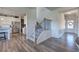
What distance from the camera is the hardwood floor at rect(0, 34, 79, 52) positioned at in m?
2.54

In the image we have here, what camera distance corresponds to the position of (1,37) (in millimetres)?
2564

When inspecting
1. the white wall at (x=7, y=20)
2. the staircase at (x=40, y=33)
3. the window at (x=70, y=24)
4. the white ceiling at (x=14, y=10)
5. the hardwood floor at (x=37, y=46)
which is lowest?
the hardwood floor at (x=37, y=46)

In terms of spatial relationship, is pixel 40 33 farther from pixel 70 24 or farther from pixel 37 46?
pixel 70 24

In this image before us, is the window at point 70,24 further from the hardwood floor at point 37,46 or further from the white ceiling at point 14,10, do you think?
the white ceiling at point 14,10

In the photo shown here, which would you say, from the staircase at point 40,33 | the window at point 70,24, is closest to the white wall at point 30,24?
the staircase at point 40,33

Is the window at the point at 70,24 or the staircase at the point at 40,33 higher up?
the window at the point at 70,24

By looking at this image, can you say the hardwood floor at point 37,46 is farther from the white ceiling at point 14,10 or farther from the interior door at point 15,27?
the white ceiling at point 14,10

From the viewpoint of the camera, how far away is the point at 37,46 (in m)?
2.58

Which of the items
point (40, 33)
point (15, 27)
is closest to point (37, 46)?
A: point (40, 33)

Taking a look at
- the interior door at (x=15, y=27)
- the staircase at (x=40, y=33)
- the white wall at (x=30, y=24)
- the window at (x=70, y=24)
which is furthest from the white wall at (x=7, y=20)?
the window at (x=70, y=24)

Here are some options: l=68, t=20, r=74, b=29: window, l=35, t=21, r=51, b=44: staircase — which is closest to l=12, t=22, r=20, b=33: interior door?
l=35, t=21, r=51, b=44: staircase

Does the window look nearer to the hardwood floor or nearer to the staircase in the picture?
the hardwood floor

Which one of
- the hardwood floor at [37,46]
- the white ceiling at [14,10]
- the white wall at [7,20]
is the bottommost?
the hardwood floor at [37,46]

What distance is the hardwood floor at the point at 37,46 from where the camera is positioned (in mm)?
2539
